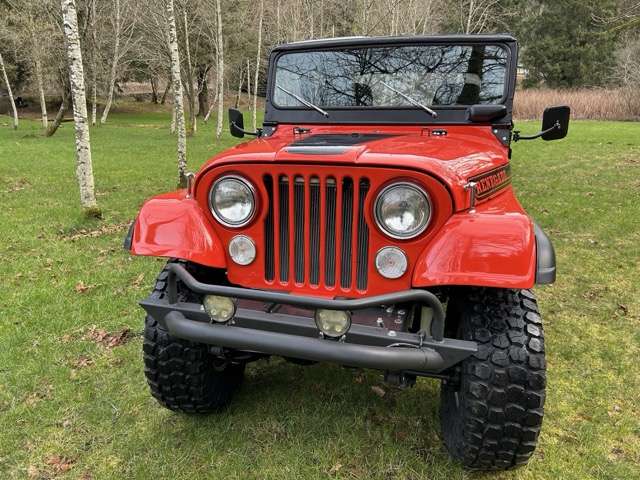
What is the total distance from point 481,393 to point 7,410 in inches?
108

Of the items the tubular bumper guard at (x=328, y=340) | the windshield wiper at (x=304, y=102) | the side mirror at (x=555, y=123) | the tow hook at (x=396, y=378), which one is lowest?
the tow hook at (x=396, y=378)

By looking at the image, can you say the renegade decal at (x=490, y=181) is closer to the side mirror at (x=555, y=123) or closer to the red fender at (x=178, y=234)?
the side mirror at (x=555, y=123)

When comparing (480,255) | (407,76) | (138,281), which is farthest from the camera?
(138,281)

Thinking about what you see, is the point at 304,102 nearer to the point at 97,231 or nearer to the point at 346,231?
the point at 346,231

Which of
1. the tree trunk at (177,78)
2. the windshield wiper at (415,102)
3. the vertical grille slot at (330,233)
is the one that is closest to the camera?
the vertical grille slot at (330,233)

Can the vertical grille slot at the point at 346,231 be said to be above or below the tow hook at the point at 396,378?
above

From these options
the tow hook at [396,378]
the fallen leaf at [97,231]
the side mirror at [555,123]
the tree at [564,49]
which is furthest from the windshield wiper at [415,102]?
the tree at [564,49]

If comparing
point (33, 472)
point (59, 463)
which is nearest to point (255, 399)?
point (59, 463)

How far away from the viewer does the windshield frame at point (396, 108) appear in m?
3.28

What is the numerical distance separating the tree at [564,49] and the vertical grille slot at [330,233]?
1573 inches

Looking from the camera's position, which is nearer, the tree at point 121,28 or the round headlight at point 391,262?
the round headlight at point 391,262

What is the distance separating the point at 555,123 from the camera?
348 cm

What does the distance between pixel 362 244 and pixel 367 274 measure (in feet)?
0.45

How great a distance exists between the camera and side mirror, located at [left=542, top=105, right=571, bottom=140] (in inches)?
134
